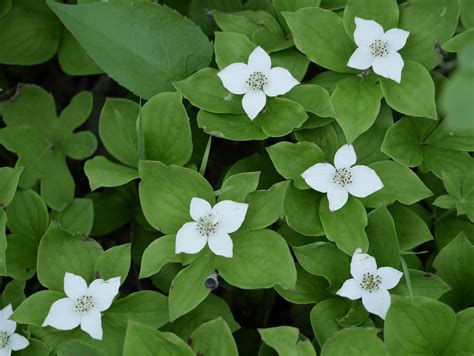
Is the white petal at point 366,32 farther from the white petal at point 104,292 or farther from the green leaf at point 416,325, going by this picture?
the white petal at point 104,292

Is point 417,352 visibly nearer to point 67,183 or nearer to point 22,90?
point 67,183

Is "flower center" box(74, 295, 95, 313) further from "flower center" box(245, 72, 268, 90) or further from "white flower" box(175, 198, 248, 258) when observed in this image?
"flower center" box(245, 72, 268, 90)

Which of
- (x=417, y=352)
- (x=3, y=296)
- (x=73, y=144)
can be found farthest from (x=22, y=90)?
(x=417, y=352)

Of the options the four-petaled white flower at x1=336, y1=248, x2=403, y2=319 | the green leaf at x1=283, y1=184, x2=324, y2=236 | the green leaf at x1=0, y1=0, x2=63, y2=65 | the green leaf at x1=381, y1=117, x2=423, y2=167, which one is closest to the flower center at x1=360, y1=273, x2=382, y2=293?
the four-petaled white flower at x1=336, y1=248, x2=403, y2=319

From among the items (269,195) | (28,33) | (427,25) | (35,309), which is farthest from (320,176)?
(28,33)

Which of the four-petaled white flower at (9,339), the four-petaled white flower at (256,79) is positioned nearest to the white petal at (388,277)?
the four-petaled white flower at (256,79)

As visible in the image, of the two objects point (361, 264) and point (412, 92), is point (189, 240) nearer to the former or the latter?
point (361, 264)
